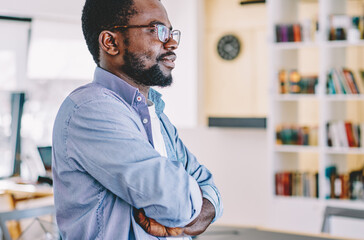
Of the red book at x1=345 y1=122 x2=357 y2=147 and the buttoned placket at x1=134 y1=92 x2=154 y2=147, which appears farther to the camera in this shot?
the red book at x1=345 y1=122 x2=357 y2=147

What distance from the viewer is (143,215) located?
119cm

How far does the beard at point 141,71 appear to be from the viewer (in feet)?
4.39

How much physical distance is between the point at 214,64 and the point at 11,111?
9.07 ft

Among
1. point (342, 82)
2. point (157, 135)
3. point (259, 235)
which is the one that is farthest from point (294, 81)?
point (157, 135)

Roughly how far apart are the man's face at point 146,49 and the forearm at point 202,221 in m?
0.35

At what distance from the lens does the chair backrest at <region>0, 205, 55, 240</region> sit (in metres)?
2.35

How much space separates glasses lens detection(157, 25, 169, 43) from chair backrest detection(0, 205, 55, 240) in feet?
4.66

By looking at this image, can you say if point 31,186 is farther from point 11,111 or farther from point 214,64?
point 214,64

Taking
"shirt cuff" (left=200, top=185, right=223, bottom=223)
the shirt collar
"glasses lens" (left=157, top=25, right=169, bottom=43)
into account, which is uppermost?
"glasses lens" (left=157, top=25, right=169, bottom=43)

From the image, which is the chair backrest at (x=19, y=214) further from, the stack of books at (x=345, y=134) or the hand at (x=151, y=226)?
the stack of books at (x=345, y=134)

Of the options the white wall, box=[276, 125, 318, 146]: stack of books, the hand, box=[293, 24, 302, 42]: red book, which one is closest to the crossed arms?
the hand

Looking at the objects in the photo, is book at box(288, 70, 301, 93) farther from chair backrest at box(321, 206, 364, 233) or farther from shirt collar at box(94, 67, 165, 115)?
shirt collar at box(94, 67, 165, 115)

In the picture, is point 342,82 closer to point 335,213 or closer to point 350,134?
point 350,134

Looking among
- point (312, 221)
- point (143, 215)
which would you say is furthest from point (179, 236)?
point (312, 221)
